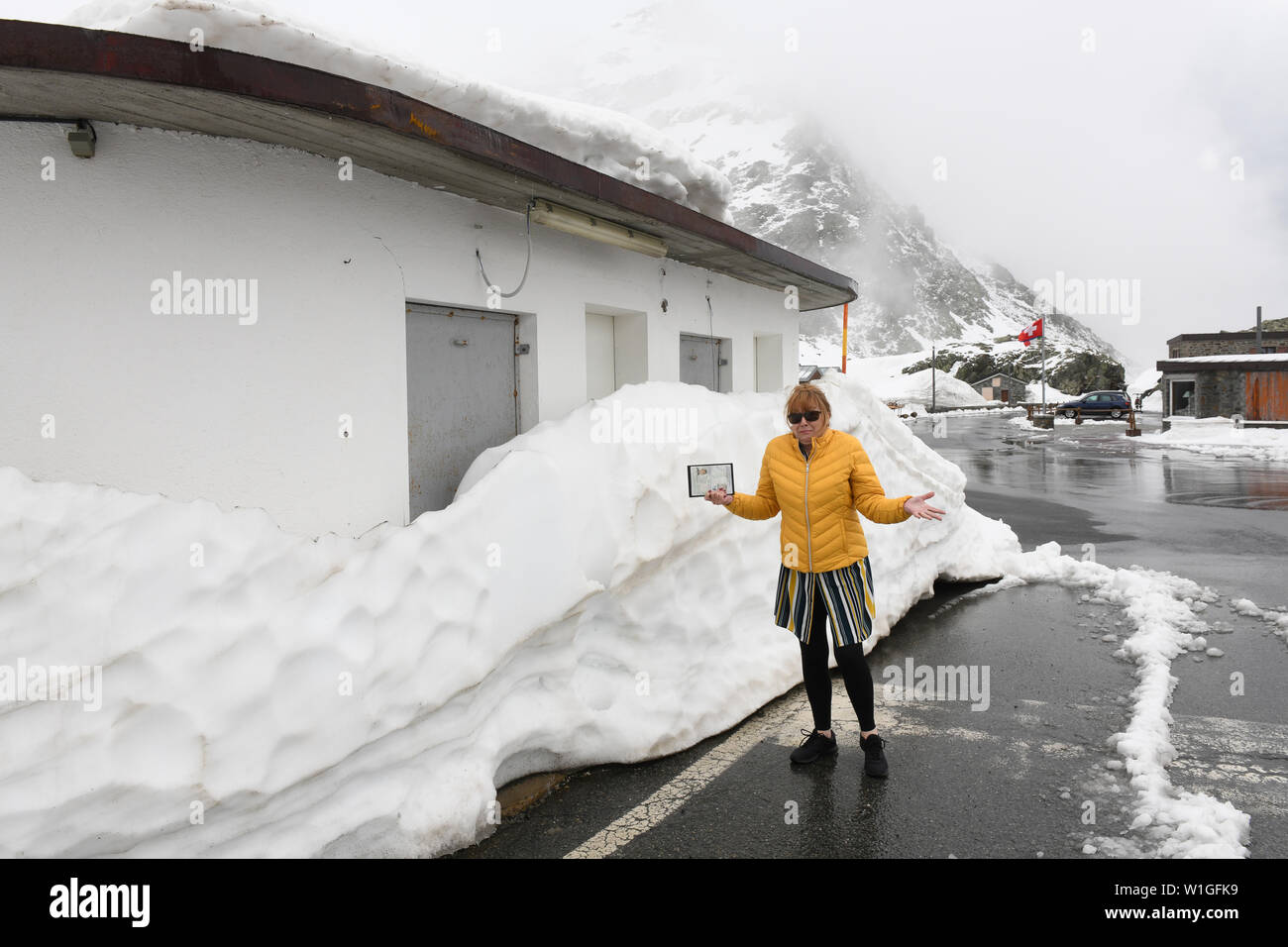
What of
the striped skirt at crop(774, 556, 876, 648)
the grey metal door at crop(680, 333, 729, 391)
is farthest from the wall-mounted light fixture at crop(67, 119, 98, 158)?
Result: the grey metal door at crop(680, 333, 729, 391)

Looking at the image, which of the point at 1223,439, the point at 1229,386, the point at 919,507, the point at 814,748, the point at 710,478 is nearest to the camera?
the point at 919,507

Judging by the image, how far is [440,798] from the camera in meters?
3.61

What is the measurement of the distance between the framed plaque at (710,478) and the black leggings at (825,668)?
0.82m

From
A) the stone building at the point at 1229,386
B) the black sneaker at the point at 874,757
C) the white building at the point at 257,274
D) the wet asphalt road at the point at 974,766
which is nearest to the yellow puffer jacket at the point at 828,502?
the black sneaker at the point at 874,757

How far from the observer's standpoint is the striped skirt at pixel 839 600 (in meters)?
4.15

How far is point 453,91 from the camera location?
532 cm

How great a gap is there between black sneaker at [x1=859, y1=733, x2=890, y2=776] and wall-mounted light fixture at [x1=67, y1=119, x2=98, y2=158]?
512 centimetres

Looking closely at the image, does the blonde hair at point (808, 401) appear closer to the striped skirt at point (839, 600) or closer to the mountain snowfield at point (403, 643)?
the striped skirt at point (839, 600)

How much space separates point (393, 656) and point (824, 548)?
7.56 ft

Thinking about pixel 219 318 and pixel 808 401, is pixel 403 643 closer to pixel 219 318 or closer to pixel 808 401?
pixel 219 318

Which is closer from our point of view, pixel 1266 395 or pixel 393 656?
pixel 393 656

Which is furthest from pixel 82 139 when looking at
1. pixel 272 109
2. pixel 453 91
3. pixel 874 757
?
pixel 874 757

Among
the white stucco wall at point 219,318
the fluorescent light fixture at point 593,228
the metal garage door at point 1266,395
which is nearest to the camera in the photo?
the white stucco wall at point 219,318
